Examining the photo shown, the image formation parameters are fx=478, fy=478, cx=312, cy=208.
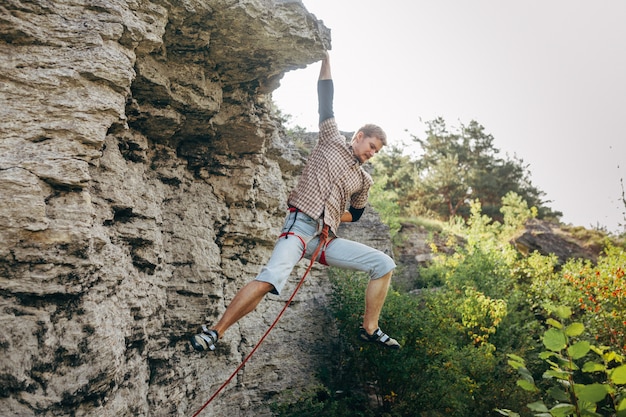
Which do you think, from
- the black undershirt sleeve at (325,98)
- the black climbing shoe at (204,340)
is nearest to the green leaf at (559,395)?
the black climbing shoe at (204,340)

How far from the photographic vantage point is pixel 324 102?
5.29 metres

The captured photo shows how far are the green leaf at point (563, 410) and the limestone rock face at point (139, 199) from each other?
10.7 ft

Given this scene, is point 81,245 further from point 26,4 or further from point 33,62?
point 26,4

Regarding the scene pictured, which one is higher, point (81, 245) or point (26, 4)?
point (26, 4)

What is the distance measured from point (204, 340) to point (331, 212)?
184cm

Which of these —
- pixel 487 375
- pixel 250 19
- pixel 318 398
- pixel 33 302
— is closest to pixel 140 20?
pixel 250 19

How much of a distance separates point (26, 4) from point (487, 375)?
8.19m

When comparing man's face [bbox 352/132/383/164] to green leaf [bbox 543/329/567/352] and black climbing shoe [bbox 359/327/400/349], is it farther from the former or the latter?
green leaf [bbox 543/329/567/352]

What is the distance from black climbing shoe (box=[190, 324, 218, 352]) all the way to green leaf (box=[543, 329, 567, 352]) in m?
2.74

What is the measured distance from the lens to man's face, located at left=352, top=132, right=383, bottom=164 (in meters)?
5.35

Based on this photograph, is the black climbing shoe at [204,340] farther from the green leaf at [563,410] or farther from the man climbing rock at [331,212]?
the green leaf at [563,410]

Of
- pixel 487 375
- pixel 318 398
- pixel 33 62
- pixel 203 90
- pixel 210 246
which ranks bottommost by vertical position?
pixel 318 398

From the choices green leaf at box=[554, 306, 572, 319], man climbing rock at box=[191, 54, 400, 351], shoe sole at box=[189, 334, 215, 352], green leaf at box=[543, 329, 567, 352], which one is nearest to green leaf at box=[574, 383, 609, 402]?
green leaf at box=[543, 329, 567, 352]

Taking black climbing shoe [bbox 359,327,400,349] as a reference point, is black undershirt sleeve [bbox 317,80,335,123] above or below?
above
